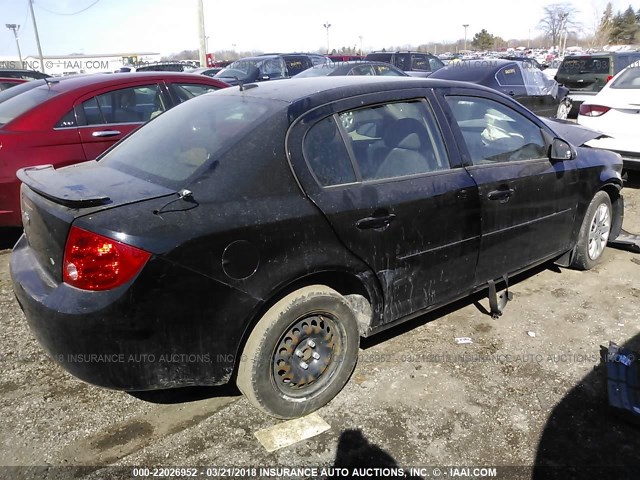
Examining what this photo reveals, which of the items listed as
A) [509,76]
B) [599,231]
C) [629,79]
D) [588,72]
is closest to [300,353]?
[599,231]

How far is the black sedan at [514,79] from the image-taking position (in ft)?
30.8

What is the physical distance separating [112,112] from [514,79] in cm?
732

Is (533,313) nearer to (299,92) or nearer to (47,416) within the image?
(299,92)

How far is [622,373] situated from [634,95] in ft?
17.2

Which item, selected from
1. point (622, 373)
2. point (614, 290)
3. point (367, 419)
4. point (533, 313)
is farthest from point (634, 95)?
point (367, 419)

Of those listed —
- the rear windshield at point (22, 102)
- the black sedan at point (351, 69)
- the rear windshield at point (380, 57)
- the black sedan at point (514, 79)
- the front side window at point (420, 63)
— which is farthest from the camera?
the rear windshield at point (380, 57)

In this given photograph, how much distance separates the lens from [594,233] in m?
4.66

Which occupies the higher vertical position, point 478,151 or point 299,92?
point 299,92

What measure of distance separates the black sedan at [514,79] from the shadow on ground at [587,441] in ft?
23.5

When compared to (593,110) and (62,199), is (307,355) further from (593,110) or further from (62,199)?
(593,110)

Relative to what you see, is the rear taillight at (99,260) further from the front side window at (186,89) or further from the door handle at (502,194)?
the front side window at (186,89)

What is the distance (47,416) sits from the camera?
2859mm

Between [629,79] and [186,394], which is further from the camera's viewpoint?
[629,79]

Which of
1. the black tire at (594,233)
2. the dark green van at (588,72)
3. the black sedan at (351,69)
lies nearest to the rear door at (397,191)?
the black tire at (594,233)
